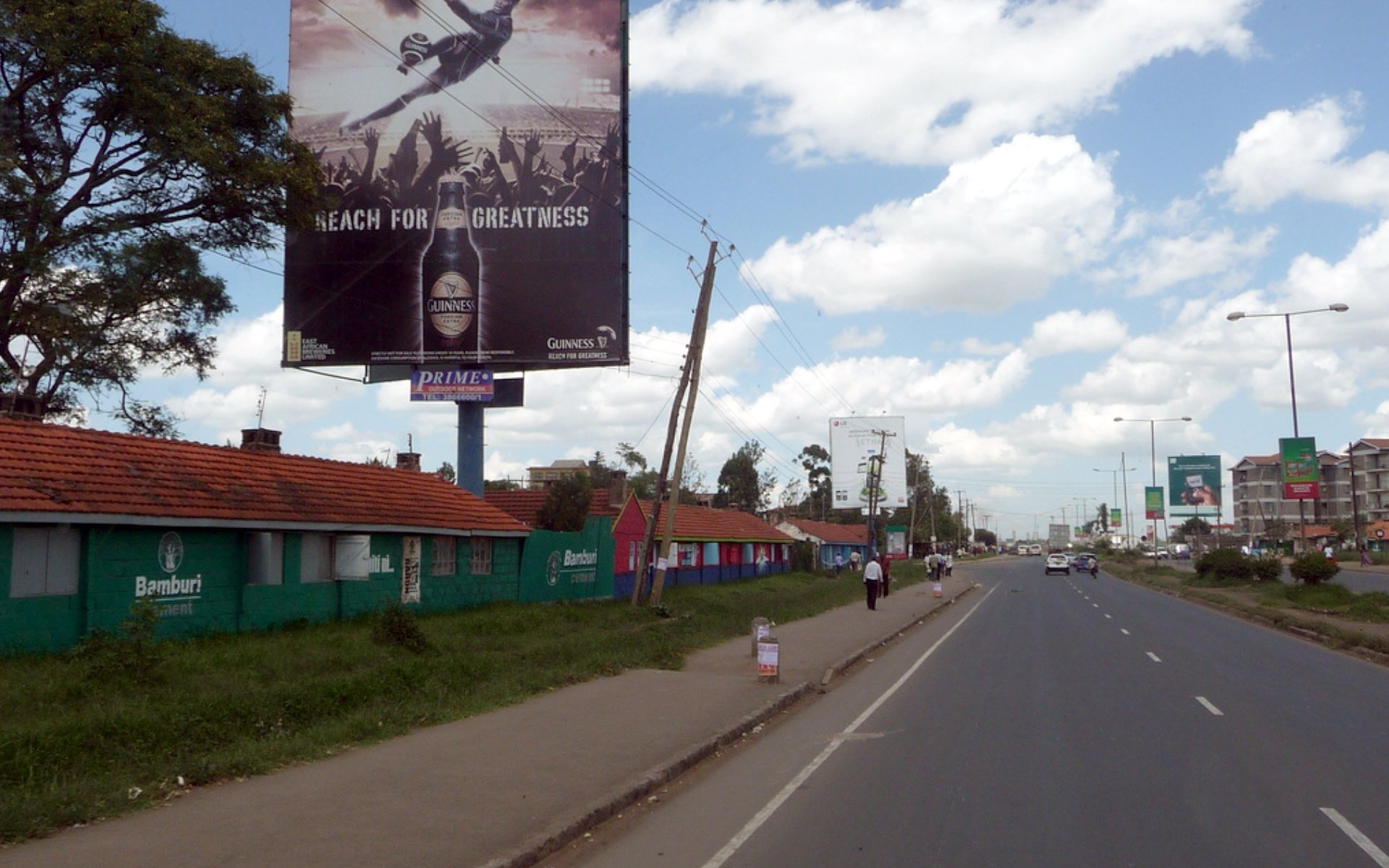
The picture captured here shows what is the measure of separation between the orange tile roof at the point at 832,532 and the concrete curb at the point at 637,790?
64.9 m

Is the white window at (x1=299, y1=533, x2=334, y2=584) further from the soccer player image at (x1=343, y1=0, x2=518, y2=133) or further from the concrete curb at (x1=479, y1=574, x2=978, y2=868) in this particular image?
the soccer player image at (x1=343, y1=0, x2=518, y2=133)

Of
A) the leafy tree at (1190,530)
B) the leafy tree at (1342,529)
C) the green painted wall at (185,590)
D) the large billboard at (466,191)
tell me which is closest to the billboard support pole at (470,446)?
the large billboard at (466,191)

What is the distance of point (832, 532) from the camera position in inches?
3519

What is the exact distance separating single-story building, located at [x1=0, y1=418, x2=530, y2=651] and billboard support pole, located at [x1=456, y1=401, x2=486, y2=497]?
16.5ft

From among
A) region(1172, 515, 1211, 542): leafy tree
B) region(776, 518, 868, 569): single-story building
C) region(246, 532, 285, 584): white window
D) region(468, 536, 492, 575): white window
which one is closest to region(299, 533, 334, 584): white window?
region(246, 532, 285, 584): white window

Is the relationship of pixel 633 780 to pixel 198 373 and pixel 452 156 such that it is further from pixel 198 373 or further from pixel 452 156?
pixel 452 156

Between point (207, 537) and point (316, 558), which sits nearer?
point (207, 537)

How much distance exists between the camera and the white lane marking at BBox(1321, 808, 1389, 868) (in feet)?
23.1

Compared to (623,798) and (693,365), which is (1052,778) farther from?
(693,365)

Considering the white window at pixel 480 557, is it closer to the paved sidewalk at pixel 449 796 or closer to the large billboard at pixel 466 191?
the large billboard at pixel 466 191

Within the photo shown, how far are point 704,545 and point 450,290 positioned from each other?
2172 centimetres

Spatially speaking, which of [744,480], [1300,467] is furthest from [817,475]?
[1300,467]

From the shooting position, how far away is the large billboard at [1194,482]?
206 ft

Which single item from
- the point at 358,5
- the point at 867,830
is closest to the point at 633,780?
the point at 867,830
